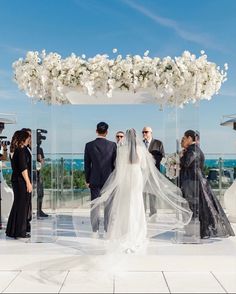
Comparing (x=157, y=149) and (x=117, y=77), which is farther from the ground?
(x=117, y=77)

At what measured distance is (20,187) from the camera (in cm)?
630

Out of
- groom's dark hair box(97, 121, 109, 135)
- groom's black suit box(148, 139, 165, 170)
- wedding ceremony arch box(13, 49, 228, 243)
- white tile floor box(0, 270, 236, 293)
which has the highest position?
wedding ceremony arch box(13, 49, 228, 243)

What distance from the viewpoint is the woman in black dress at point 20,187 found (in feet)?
20.4

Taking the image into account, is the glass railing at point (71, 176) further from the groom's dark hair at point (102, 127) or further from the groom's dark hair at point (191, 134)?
the groom's dark hair at point (191, 134)

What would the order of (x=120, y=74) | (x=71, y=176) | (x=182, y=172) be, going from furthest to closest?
(x=71, y=176) → (x=182, y=172) → (x=120, y=74)

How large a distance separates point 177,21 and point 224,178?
3902 millimetres

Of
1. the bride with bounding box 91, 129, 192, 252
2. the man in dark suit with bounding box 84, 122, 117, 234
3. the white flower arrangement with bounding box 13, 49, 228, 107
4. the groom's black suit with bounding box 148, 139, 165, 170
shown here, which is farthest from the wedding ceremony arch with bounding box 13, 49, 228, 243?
the groom's black suit with bounding box 148, 139, 165, 170

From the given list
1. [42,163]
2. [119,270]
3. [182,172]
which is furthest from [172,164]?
[119,270]

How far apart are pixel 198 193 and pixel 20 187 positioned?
214cm

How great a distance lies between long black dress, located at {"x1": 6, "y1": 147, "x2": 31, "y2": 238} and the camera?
20.4ft

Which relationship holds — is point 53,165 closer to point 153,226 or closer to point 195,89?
point 153,226

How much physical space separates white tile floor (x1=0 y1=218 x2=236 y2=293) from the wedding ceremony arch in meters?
0.54

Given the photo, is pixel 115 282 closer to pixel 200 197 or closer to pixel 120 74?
pixel 200 197

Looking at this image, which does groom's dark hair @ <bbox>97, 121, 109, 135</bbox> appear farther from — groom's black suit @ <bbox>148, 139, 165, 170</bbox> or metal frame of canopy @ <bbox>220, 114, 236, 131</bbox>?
metal frame of canopy @ <bbox>220, 114, 236, 131</bbox>
